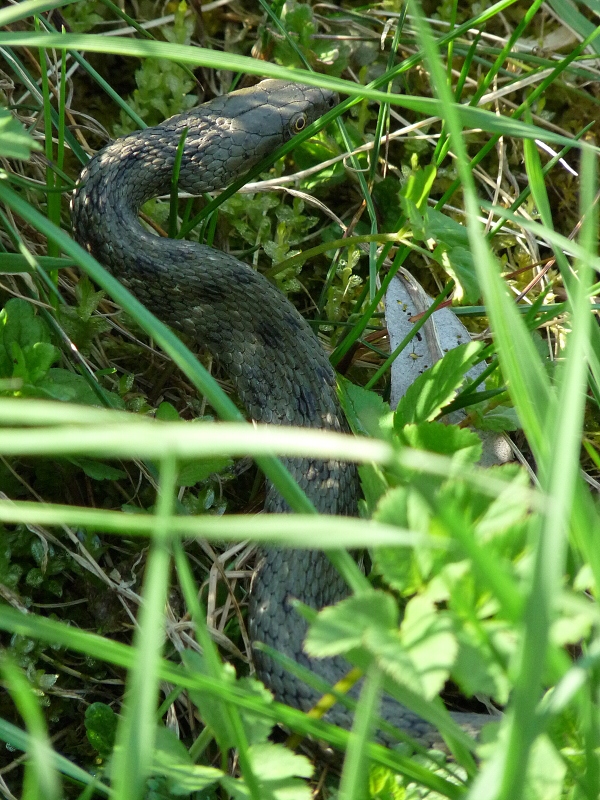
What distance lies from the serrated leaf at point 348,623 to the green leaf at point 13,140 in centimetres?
114

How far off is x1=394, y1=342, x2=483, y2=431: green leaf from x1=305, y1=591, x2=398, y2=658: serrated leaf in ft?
3.43

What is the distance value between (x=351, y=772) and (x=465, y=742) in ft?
0.94

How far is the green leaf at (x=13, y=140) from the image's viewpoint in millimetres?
1672

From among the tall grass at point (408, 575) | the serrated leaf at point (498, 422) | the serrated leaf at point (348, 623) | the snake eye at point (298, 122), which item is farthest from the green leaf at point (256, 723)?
the snake eye at point (298, 122)

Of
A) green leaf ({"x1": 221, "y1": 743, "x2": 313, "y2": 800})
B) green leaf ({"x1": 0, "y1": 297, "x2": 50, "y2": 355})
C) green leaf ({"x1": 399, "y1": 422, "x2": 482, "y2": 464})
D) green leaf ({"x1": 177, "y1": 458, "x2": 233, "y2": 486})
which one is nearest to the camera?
green leaf ({"x1": 221, "y1": 743, "x2": 313, "y2": 800})

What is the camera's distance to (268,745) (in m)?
1.49

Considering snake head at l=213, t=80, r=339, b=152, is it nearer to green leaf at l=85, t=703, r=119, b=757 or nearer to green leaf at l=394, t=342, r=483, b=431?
green leaf at l=394, t=342, r=483, b=431

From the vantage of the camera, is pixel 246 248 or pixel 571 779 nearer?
pixel 571 779

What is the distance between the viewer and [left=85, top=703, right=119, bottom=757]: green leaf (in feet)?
7.07

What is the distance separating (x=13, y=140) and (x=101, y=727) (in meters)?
1.54

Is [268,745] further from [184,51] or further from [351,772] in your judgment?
[184,51]

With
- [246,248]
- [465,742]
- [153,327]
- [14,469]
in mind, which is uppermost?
[153,327]

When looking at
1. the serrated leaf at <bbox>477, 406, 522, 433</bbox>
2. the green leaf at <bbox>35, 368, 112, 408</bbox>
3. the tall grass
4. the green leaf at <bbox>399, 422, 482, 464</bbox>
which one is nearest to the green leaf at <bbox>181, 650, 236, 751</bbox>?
the tall grass

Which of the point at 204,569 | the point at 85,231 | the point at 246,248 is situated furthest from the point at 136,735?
the point at 246,248
